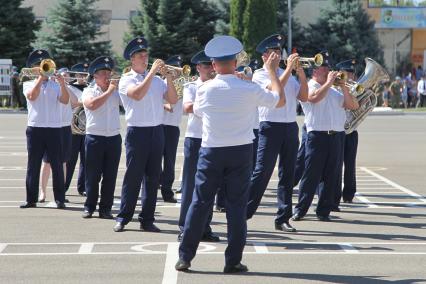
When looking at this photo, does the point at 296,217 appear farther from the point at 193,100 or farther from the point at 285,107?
the point at 193,100

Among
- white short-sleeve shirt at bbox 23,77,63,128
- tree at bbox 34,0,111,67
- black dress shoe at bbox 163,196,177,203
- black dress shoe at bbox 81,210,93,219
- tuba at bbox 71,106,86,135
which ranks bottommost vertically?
black dress shoe at bbox 163,196,177,203

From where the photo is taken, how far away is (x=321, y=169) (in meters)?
11.7

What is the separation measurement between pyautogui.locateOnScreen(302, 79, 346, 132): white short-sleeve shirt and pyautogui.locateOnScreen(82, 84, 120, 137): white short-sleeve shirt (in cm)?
237

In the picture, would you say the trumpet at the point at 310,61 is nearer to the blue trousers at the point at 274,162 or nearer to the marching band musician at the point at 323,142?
the marching band musician at the point at 323,142

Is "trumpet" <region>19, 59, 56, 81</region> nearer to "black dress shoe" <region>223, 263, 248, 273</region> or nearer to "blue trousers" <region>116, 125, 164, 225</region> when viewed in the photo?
"blue trousers" <region>116, 125, 164, 225</region>

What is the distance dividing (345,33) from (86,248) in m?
37.9

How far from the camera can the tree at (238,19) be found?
142 feet

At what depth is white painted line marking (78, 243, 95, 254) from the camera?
953 centimetres

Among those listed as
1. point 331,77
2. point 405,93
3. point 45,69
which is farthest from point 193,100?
point 405,93

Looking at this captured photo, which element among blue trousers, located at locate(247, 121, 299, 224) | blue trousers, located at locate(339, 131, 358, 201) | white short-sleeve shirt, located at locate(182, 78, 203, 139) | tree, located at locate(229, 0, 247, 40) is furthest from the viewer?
tree, located at locate(229, 0, 247, 40)

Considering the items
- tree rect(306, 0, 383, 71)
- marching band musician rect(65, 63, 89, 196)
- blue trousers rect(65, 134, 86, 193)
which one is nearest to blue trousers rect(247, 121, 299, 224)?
marching band musician rect(65, 63, 89, 196)

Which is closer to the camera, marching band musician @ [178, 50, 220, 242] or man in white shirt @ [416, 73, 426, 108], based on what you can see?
marching band musician @ [178, 50, 220, 242]

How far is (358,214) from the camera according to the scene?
1250cm

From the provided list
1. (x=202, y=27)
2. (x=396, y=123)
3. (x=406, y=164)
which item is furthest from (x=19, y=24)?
(x=406, y=164)
